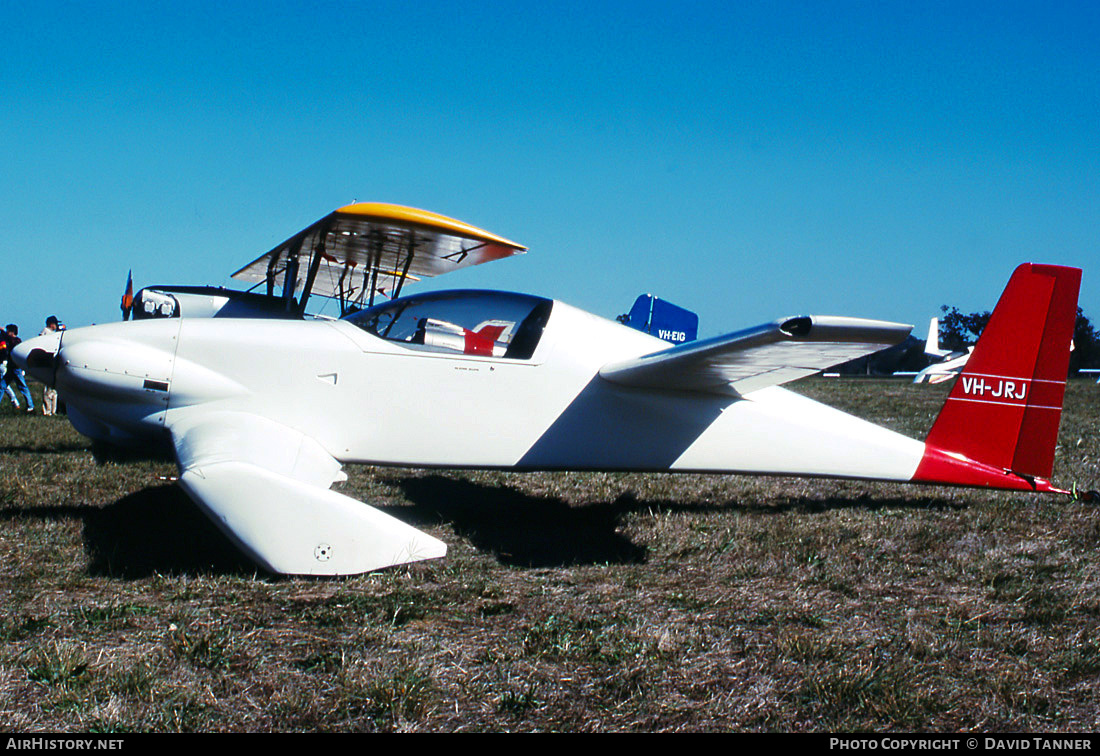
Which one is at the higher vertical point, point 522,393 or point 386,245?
point 386,245

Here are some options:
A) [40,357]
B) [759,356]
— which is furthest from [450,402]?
[40,357]

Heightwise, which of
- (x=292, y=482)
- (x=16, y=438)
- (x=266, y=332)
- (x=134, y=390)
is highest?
(x=266, y=332)

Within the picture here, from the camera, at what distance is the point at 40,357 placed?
5.27 m

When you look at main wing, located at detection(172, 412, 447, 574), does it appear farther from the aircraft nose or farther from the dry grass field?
the aircraft nose

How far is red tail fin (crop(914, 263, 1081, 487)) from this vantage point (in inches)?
239

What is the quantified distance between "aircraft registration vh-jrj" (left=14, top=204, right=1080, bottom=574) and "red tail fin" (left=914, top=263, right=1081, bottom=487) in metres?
0.01

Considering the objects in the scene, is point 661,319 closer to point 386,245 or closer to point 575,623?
point 386,245

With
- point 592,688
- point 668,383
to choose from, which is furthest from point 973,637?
point 668,383

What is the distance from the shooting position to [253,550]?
3.71m

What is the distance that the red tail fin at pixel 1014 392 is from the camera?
6.08 m

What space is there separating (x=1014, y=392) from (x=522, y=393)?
4086mm

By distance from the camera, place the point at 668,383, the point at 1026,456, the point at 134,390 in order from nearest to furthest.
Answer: the point at 134,390 → the point at 668,383 → the point at 1026,456
